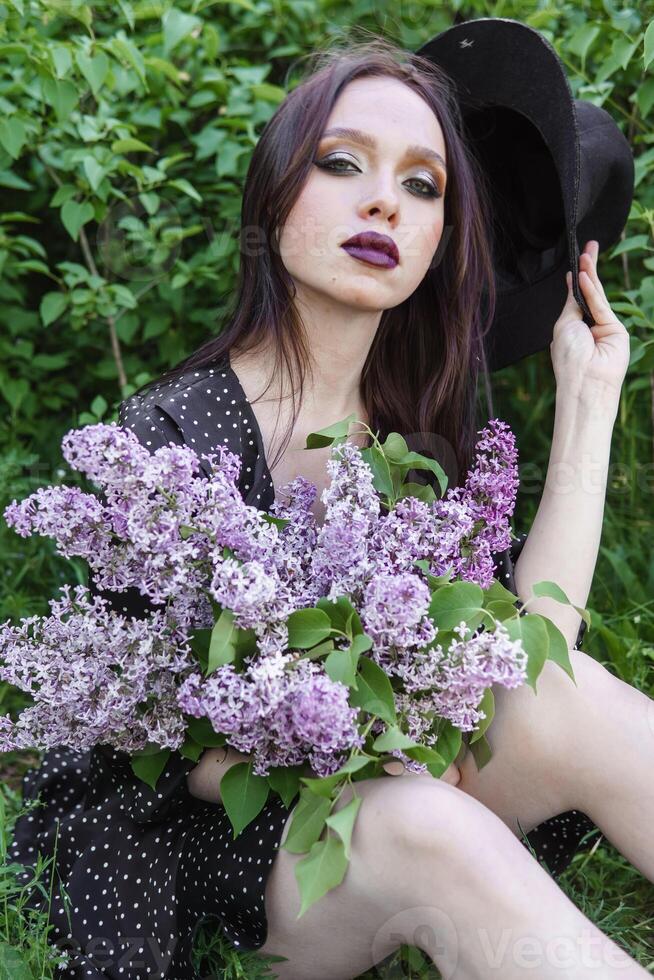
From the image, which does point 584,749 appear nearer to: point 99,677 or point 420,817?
point 420,817

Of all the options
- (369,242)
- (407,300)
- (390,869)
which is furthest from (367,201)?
(390,869)

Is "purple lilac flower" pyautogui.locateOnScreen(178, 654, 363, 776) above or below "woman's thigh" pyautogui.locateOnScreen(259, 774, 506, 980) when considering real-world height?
above

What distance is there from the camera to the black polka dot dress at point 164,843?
1.59 metres

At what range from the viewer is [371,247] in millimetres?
1863

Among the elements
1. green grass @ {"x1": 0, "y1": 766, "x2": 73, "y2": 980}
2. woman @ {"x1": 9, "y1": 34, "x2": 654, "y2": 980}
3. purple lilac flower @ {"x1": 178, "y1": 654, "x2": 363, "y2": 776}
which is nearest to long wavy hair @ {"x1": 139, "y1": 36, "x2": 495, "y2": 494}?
woman @ {"x1": 9, "y1": 34, "x2": 654, "y2": 980}

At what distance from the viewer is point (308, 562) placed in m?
1.58

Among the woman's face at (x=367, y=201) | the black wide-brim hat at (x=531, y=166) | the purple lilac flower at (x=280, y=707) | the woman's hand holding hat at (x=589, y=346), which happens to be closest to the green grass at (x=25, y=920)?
the purple lilac flower at (x=280, y=707)

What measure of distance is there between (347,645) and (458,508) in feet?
0.89

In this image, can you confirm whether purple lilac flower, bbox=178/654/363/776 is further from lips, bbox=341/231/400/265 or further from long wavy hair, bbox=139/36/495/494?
lips, bbox=341/231/400/265

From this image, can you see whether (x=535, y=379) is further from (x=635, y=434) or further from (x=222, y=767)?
(x=222, y=767)

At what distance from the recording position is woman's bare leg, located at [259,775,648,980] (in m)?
1.35

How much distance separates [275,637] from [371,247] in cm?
78

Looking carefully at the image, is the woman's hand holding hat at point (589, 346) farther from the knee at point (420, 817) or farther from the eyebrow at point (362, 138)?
the knee at point (420, 817)

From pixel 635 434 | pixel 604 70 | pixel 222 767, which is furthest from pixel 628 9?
pixel 222 767
